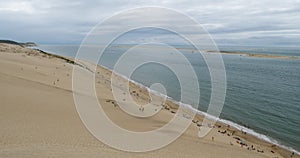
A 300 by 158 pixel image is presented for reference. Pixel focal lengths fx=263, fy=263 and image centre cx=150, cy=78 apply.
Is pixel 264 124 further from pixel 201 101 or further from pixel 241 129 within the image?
pixel 201 101

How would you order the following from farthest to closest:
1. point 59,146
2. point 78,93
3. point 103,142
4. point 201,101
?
point 201,101 → point 78,93 → point 103,142 → point 59,146

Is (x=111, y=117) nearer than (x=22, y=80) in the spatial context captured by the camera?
Yes

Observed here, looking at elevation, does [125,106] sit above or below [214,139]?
above

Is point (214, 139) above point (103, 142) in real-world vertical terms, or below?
below

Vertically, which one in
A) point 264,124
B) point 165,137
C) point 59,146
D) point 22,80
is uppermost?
point 22,80

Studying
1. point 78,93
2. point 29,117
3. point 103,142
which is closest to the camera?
point 103,142

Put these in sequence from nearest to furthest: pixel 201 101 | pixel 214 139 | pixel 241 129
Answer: pixel 214 139, pixel 241 129, pixel 201 101

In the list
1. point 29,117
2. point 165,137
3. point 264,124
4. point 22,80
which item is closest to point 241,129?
point 264,124

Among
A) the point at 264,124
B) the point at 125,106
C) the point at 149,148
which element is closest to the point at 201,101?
the point at 264,124

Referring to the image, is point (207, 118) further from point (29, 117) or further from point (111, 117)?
point (29, 117)
